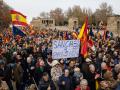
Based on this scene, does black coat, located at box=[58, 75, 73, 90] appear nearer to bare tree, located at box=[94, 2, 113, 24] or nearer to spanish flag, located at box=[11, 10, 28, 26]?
spanish flag, located at box=[11, 10, 28, 26]

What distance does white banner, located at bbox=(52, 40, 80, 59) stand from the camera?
46.3 ft

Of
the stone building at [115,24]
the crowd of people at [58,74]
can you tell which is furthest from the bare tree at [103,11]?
the crowd of people at [58,74]

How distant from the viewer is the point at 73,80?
1280 cm

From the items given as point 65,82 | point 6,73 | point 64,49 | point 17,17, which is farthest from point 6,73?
point 17,17

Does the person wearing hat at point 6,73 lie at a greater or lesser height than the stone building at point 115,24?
greater

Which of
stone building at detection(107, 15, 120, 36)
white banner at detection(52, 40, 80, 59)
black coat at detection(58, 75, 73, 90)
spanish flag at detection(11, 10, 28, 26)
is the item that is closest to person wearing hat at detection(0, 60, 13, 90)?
white banner at detection(52, 40, 80, 59)

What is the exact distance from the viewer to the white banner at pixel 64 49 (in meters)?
14.1

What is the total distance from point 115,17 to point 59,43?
28.1 metres

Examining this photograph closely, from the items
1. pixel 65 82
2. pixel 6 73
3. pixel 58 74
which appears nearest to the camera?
pixel 65 82

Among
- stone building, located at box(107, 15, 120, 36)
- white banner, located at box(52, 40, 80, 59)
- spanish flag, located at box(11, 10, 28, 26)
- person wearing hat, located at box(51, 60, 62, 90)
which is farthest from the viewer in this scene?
stone building, located at box(107, 15, 120, 36)

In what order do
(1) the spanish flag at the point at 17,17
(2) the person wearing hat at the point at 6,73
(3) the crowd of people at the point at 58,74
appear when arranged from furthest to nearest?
(1) the spanish flag at the point at 17,17
(2) the person wearing hat at the point at 6,73
(3) the crowd of people at the point at 58,74

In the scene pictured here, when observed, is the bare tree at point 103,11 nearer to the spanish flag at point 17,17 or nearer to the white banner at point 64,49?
the spanish flag at point 17,17

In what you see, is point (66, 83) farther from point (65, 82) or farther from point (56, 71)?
point (56, 71)

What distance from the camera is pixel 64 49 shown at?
47.0 ft
